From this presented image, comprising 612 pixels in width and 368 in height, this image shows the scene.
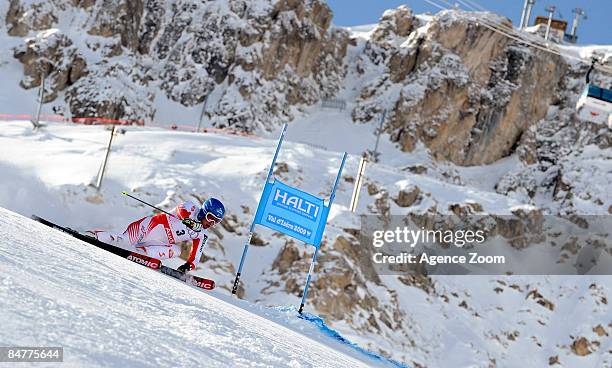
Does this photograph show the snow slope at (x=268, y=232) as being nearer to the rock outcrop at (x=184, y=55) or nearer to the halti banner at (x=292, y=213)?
the halti banner at (x=292, y=213)

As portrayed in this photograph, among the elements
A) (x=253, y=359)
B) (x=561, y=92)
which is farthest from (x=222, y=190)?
(x=561, y=92)

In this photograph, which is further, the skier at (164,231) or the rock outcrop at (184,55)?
the rock outcrop at (184,55)

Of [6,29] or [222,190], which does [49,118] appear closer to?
[6,29]

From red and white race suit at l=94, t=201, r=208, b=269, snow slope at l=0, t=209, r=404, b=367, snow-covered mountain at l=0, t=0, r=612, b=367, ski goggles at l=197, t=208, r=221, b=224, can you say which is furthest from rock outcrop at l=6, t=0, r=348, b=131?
snow slope at l=0, t=209, r=404, b=367

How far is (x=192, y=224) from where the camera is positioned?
29.9 ft

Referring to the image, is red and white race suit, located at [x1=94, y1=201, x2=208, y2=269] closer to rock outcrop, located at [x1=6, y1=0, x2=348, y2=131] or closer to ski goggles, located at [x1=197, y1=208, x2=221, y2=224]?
ski goggles, located at [x1=197, y1=208, x2=221, y2=224]

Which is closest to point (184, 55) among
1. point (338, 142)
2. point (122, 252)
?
point (338, 142)

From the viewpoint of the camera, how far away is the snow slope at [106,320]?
2.50 m

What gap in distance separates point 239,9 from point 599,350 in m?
34.1

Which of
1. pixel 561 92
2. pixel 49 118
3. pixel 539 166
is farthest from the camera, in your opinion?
pixel 561 92

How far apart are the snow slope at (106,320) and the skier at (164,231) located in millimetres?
3543

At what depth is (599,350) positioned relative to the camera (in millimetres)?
28562

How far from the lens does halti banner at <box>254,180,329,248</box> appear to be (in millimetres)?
11359

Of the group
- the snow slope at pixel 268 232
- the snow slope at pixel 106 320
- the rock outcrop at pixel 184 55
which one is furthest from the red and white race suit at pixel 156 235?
the rock outcrop at pixel 184 55
